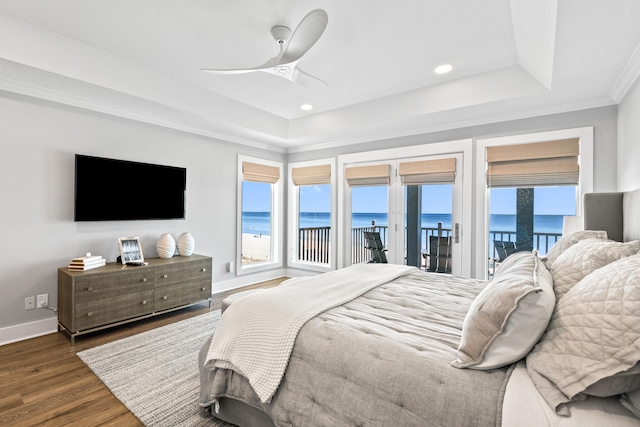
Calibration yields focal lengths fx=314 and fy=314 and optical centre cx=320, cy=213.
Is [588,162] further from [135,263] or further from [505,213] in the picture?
[135,263]

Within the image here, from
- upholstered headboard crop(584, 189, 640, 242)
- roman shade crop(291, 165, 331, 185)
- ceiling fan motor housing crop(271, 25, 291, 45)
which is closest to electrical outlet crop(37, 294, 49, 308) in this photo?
ceiling fan motor housing crop(271, 25, 291, 45)

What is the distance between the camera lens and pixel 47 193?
311cm

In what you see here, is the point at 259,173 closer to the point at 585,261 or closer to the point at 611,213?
the point at 611,213

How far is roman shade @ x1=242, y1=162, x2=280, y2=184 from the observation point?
16.4 feet

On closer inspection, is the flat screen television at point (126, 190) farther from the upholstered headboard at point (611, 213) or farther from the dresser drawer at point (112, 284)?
the upholstered headboard at point (611, 213)

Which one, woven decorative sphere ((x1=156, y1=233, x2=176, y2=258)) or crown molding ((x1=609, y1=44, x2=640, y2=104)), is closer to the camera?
crown molding ((x1=609, y1=44, x2=640, y2=104))

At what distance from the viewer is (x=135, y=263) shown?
3.40 meters

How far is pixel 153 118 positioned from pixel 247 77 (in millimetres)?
1352

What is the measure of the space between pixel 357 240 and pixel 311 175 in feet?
4.43

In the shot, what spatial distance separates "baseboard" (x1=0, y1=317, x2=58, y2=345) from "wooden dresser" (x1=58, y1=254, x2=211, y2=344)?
0.09 metres

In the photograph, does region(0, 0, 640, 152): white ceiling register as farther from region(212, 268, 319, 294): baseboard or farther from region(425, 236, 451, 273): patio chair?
region(212, 268, 319, 294): baseboard

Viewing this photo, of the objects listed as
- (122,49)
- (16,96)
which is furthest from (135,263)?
(122,49)

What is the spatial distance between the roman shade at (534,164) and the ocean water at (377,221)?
1.37ft

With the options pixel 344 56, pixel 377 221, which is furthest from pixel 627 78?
pixel 377 221
